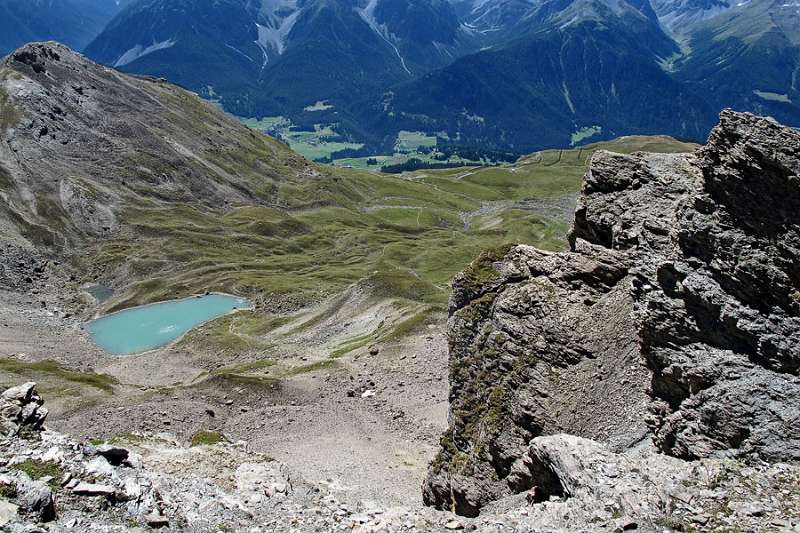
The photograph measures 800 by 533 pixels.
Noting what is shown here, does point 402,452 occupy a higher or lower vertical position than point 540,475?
lower

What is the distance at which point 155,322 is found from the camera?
120m

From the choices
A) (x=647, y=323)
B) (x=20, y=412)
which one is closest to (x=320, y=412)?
(x=20, y=412)

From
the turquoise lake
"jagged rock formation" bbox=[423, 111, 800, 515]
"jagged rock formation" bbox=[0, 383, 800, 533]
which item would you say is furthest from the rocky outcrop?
the turquoise lake

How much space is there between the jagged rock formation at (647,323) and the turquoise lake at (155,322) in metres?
81.1

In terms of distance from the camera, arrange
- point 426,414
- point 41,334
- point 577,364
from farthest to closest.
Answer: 1. point 41,334
2. point 426,414
3. point 577,364

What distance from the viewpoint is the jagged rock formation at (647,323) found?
87.0 ft

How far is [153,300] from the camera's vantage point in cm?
13000

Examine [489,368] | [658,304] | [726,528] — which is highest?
[658,304]

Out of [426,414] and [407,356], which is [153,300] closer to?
[407,356]

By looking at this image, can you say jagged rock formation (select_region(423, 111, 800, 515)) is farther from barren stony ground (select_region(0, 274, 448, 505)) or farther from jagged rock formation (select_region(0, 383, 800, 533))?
barren stony ground (select_region(0, 274, 448, 505))

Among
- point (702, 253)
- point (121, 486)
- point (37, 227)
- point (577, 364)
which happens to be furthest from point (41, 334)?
point (702, 253)

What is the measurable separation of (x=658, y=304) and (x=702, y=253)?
323 cm

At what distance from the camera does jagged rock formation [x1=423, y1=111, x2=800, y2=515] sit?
1044 inches

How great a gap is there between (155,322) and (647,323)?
107921 mm
